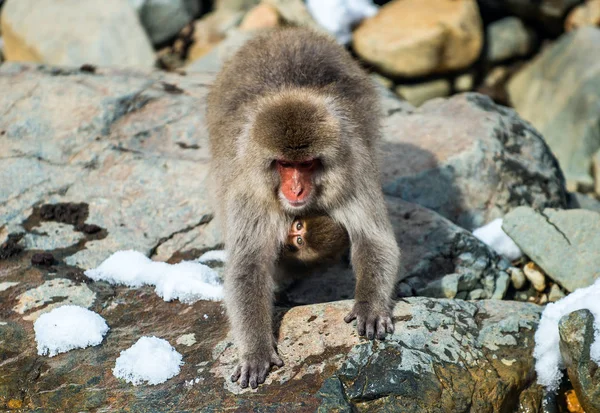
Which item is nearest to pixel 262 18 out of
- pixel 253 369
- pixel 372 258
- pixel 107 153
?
pixel 107 153

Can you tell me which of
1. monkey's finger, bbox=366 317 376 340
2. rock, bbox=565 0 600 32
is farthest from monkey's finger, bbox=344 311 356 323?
rock, bbox=565 0 600 32

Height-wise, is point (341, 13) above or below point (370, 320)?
below

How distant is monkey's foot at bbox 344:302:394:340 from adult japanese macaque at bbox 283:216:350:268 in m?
0.77

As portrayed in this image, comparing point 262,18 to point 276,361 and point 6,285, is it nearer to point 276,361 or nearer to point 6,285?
point 6,285

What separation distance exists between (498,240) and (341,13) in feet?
19.8

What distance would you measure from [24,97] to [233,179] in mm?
3077

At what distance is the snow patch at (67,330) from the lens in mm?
4488

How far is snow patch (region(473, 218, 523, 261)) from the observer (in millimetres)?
6129

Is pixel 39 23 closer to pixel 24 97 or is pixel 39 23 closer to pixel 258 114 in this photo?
pixel 24 97

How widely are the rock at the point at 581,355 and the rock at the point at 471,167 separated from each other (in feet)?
7.78

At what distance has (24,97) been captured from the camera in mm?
6984

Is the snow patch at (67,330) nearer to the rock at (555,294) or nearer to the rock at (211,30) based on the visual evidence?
the rock at (555,294)

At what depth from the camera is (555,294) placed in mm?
5684

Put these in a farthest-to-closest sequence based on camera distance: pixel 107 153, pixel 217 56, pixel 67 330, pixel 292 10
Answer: pixel 292 10
pixel 217 56
pixel 107 153
pixel 67 330
